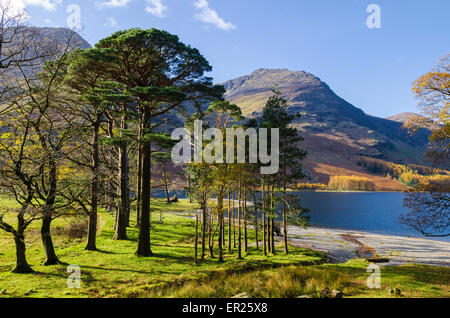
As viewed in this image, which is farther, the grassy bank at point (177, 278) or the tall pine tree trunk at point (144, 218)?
the tall pine tree trunk at point (144, 218)

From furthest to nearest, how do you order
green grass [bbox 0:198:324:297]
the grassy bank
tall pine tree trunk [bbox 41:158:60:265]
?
1. tall pine tree trunk [bbox 41:158:60:265]
2. the grassy bank
3. green grass [bbox 0:198:324:297]

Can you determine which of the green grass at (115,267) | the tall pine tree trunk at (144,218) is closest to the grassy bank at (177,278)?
the green grass at (115,267)

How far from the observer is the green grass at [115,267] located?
10.6 meters

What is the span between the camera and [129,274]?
1298 centimetres

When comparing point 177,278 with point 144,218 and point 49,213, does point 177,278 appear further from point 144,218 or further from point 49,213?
point 49,213

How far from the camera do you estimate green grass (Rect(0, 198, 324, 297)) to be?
1059cm

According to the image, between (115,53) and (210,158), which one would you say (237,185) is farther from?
(115,53)

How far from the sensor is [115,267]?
45.6 ft

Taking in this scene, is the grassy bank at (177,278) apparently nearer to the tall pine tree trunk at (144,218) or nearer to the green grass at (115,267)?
the green grass at (115,267)

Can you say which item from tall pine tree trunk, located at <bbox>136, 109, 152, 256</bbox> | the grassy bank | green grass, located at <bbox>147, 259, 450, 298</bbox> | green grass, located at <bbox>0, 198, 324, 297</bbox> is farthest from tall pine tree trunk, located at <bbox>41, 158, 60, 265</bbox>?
green grass, located at <bbox>147, 259, 450, 298</bbox>

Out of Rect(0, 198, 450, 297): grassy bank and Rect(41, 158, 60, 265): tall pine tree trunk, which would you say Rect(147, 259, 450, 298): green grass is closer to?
Rect(0, 198, 450, 297): grassy bank
